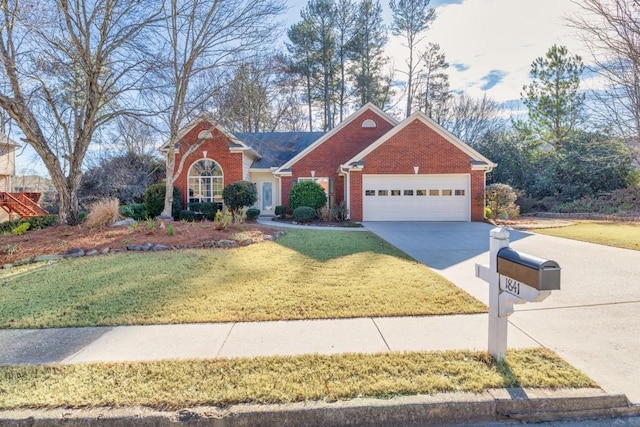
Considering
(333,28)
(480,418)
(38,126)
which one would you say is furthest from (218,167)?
(480,418)

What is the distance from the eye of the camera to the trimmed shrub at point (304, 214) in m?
15.8

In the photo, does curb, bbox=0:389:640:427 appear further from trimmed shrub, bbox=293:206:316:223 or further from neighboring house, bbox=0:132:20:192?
neighboring house, bbox=0:132:20:192

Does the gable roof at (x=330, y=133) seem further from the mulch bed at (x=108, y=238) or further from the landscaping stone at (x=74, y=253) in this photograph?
the landscaping stone at (x=74, y=253)

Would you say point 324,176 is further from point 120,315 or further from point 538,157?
point 538,157

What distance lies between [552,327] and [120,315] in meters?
5.56

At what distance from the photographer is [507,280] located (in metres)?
2.95

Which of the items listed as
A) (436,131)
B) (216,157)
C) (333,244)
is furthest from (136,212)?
(436,131)

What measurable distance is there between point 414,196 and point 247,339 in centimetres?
1371

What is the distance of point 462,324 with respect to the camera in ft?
13.7

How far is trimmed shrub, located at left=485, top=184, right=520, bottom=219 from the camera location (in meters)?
16.7

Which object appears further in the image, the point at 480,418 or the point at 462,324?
the point at 462,324

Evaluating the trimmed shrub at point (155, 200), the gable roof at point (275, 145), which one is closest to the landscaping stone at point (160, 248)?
the trimmed shrub at point (155, 200)

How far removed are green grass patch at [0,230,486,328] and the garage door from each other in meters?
7.55

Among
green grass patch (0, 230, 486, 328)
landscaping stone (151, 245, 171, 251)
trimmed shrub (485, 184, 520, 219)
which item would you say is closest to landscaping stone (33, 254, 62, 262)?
green grass patch (0, 230, 486, 328)
